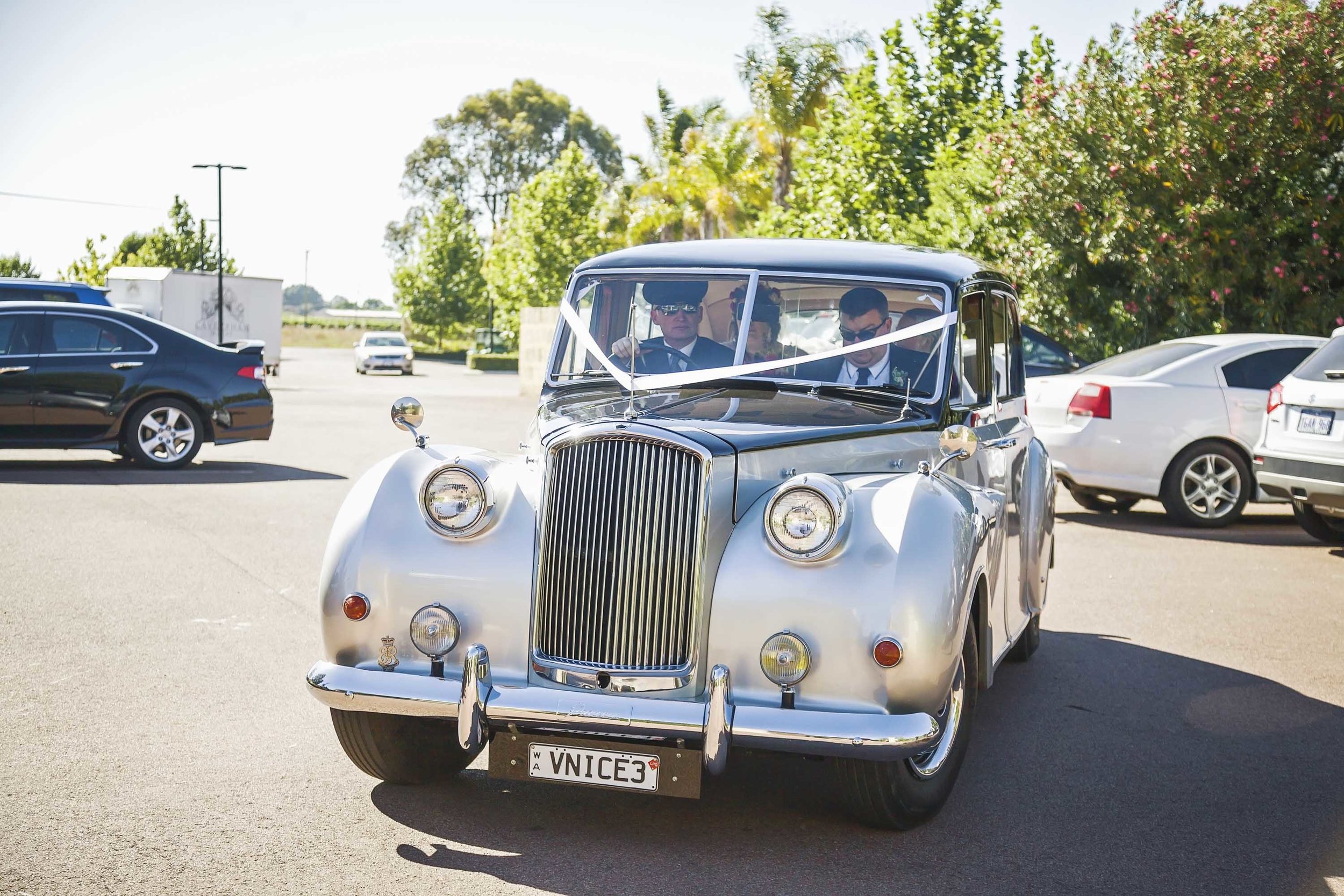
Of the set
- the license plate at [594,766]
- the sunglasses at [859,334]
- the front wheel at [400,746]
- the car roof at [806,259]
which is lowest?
the front wheel at [400,746]

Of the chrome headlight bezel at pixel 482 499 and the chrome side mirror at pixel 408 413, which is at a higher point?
the chrome side mirror at pixel 408 413

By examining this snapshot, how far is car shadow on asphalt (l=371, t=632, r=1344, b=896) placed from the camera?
13.8ft

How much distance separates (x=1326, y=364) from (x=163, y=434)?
11.4m

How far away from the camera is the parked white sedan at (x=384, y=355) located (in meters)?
51.8

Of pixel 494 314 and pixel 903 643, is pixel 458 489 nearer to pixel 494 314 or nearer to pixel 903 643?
pixel 903 643

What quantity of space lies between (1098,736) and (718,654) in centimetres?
236

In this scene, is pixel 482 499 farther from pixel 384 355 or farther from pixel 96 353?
pixel 384 355

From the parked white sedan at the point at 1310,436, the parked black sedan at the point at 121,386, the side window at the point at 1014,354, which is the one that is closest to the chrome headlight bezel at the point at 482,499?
the side window at the point at 1014,354

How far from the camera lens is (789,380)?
550 centimetres

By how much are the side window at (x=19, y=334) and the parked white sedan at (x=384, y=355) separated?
37.6m

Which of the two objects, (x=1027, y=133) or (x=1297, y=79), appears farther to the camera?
(x=1027, y=133)

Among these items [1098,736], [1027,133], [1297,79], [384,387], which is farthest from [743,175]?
[1098,736]

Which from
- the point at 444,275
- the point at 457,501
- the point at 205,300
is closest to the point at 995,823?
the point at 457,501

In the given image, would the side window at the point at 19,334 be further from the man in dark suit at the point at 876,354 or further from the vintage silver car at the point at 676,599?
the man in dark suit at the point at 876,354
